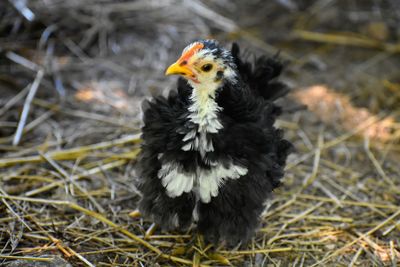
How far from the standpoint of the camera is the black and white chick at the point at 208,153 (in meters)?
1.68

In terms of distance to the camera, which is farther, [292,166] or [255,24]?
[255,24]

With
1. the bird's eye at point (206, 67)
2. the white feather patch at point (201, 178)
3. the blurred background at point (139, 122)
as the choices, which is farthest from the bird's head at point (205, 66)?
the blurred background at point (139, 122)

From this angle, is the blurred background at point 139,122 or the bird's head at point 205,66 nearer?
the bird's head at point 205,66

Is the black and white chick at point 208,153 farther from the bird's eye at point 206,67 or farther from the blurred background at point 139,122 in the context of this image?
the blurred background at point 139,122

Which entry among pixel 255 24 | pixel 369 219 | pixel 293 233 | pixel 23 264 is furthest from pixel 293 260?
pixel 255 24

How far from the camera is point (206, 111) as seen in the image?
1685 millimetres

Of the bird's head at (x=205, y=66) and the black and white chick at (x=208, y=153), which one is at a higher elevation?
the bird's head at (x=205, y=66)

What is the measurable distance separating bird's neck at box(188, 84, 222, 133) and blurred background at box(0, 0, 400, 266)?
0.62 metres

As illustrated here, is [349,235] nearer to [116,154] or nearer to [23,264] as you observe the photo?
[116,154]

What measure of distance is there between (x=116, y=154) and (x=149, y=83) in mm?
832

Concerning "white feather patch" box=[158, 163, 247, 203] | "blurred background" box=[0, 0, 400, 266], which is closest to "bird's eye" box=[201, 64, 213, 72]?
"white feather patch" box=[158, 163, 247, 203]

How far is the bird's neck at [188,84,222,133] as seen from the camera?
5.52 ft

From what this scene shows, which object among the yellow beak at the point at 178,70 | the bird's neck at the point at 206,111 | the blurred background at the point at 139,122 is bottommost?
the blurred background at the point at 139,122

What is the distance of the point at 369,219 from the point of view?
2.26m
